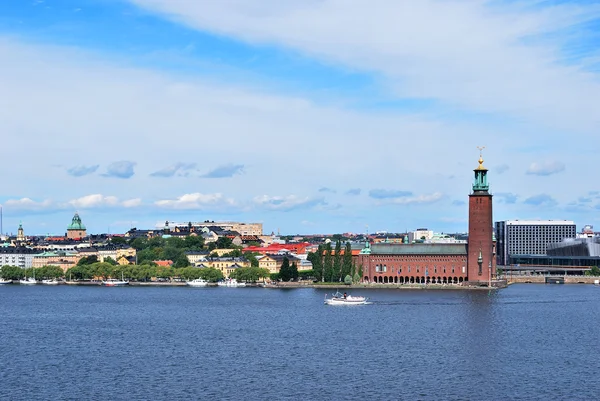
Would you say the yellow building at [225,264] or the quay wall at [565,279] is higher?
the yellow building at [225,264]

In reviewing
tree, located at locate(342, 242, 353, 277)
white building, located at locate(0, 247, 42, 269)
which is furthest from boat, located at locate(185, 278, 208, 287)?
white building, located at locate(0, 247, 42, 269)

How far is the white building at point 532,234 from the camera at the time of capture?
168m

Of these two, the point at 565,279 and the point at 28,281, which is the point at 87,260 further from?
the point at 565,279

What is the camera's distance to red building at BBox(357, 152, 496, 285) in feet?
283

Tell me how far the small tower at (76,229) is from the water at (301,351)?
108 metres

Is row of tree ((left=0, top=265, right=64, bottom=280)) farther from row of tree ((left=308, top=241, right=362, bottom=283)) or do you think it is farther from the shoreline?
row of tree ((left=308, top=241, right=362, bottom=283))

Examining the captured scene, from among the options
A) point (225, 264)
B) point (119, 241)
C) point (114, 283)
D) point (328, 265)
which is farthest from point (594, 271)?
point (119, 241)

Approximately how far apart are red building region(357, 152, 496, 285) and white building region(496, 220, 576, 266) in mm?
78319

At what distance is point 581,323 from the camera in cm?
5103

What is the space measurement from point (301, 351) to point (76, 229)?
138644 mm

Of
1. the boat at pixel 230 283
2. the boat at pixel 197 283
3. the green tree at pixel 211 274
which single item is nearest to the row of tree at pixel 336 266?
the boat at pixel 230 283

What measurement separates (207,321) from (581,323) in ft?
61.3

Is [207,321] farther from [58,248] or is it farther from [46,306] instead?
[58,248]

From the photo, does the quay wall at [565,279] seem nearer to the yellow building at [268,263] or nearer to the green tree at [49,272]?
the yellow building at [268,263]
